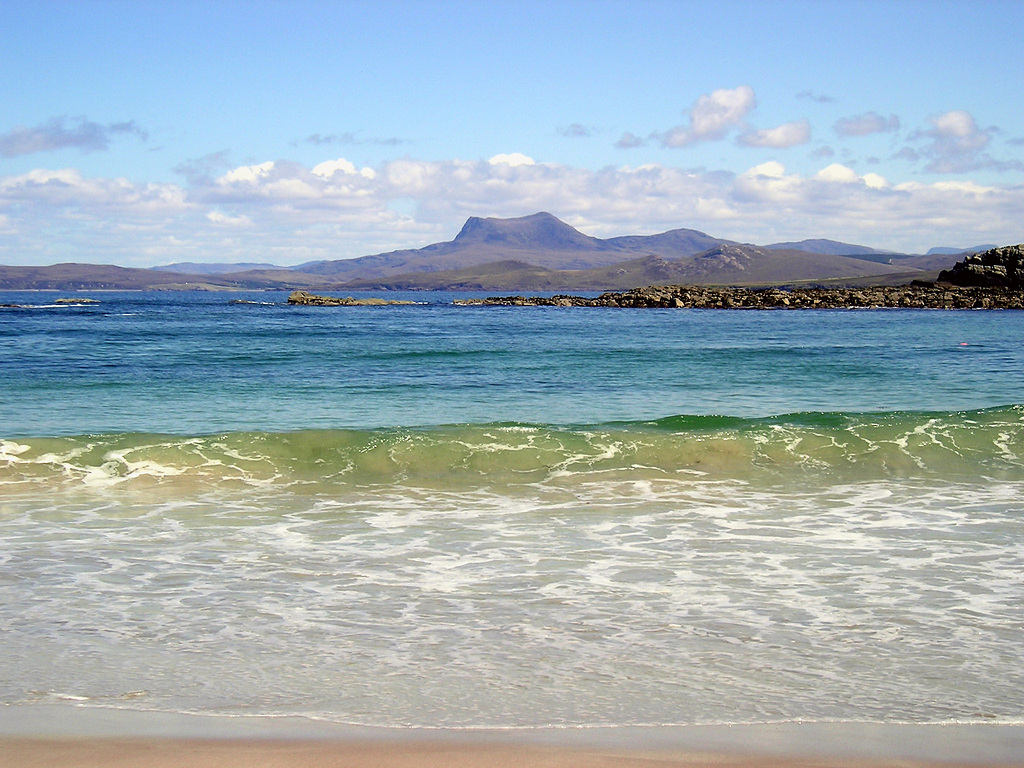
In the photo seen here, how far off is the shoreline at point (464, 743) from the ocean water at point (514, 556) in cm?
14

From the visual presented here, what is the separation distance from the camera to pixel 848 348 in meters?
36.5

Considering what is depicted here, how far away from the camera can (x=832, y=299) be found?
8544 cm

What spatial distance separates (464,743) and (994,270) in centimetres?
9203

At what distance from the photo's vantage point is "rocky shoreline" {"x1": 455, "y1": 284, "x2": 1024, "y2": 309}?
77.4m

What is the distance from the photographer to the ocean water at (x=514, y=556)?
201 inches

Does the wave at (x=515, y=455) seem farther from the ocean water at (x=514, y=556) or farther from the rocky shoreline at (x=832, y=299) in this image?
the rocky shoreline at (x=832, y=299)

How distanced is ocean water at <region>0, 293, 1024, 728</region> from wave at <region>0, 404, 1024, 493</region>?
0.20 feet

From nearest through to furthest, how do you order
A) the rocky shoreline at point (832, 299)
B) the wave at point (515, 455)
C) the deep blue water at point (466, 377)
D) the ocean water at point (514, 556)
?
the ocean water at point (514, 556), the wave at point (515, 455), the deep blue water at point (466, 377), the rocky shoreline at point (832, 299)

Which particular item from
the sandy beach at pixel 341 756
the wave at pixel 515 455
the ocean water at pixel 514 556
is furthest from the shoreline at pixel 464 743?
the wave at pixel 515 455

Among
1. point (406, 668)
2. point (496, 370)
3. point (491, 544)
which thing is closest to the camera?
point (406, 668)

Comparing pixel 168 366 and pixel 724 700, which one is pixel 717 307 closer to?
pixel 168 366

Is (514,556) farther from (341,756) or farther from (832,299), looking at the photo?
(832,299)

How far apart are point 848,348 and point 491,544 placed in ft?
104

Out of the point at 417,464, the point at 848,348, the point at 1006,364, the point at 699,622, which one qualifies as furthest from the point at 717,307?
the point at 699,622
